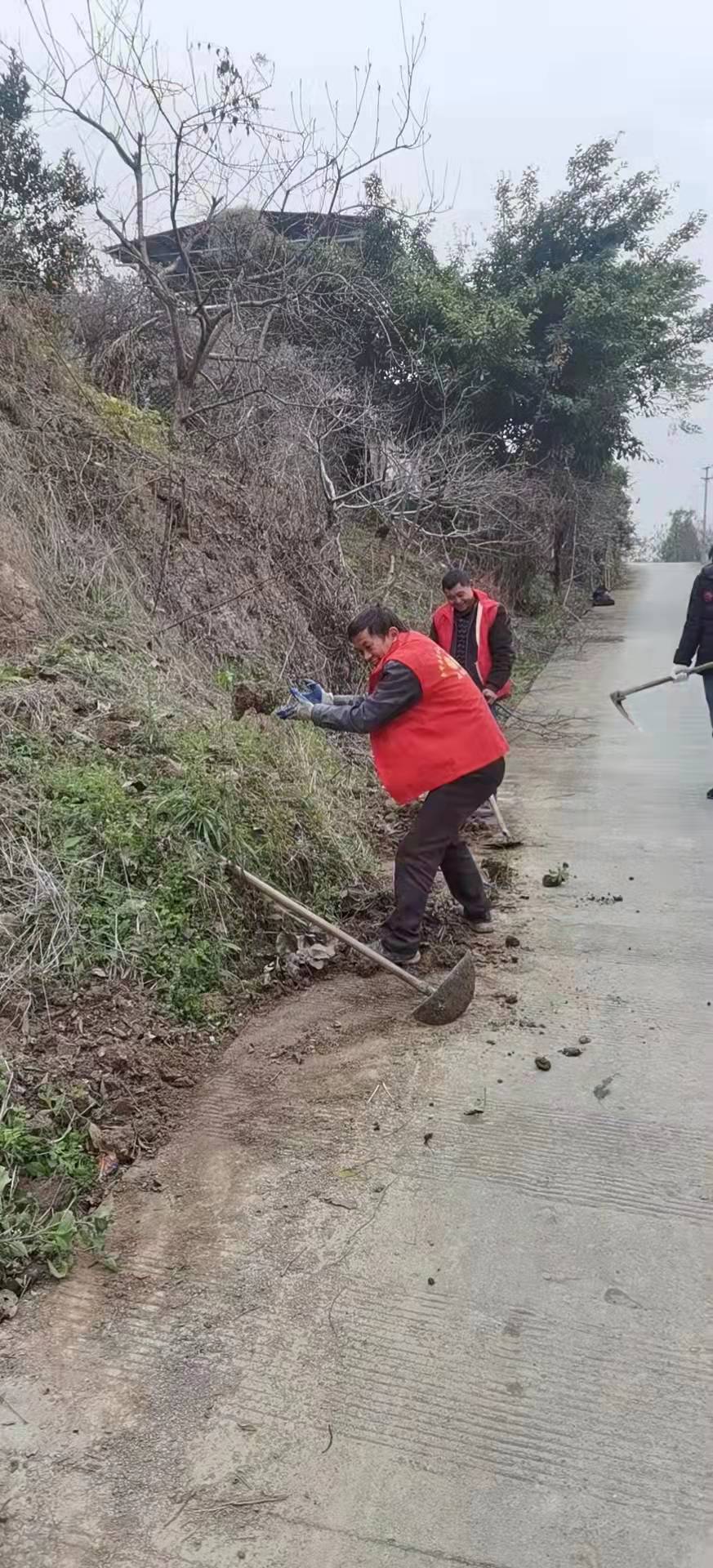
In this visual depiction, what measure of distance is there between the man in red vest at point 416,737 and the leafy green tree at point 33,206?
6.98 meters

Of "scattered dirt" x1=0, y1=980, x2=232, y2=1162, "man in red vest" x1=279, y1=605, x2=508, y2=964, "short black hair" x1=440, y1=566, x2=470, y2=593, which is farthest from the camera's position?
"short black hair" x1=440, y1=566, x2=470, y2=593

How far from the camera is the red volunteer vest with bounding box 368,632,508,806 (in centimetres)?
420

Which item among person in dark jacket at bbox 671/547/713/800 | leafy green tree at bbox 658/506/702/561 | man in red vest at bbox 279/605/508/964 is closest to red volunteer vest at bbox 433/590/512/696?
person in dark jacket at bbox 671/547/713/800

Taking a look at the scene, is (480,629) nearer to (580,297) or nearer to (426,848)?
(426,848)

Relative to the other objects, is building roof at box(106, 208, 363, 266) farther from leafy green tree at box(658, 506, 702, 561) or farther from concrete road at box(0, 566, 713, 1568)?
leafy green tree at box(658, 506, 702, 561)

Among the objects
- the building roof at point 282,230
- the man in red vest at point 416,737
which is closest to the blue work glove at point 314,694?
the man in red vest at point 416,737

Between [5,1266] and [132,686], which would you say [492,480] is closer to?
[132,686]

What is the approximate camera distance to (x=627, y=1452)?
2.02 m

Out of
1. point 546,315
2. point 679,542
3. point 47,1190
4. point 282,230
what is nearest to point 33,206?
point 282,230

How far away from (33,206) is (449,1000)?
38.7 ft

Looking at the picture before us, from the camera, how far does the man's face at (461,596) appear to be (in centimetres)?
612

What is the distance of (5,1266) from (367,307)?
13102 millimetres

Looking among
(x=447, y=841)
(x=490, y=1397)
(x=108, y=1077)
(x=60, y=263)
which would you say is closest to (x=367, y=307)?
(x=60, y=263)

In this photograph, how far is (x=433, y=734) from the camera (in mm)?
4227
